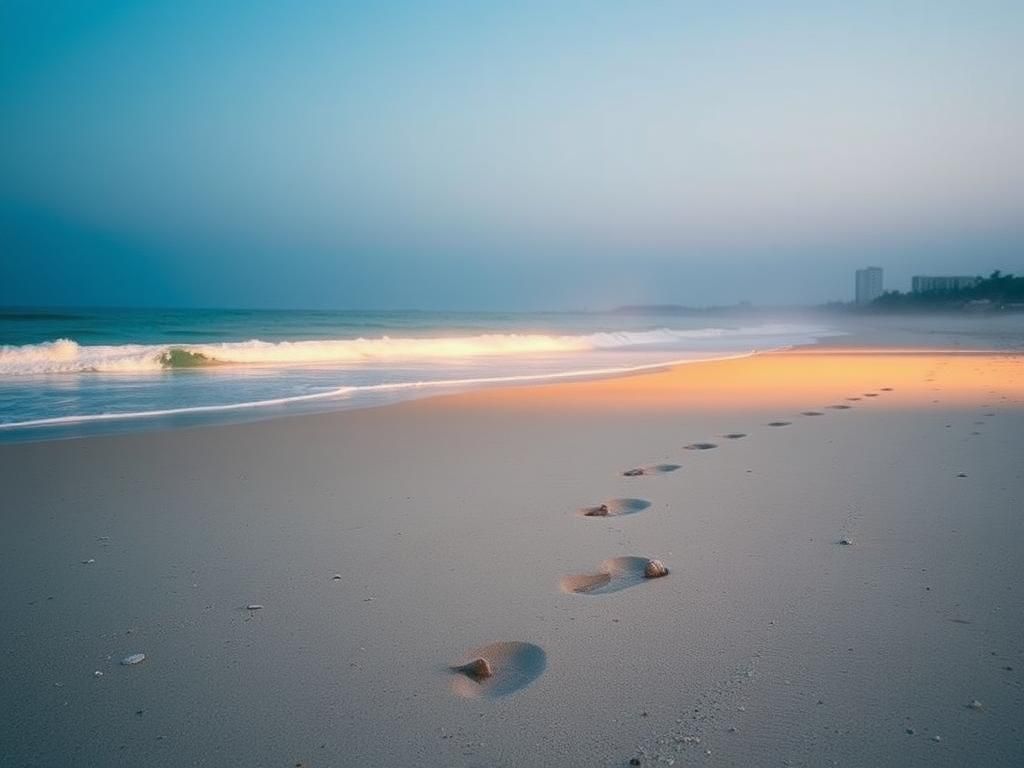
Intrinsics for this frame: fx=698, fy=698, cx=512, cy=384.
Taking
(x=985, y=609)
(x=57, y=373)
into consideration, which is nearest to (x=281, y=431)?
(x=985, y=609)

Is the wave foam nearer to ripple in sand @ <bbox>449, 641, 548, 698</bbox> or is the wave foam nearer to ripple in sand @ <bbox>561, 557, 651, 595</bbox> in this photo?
ripple in sand @ <bbox>561, 557, 651, 595</bbox>

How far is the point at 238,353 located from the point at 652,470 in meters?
17.9

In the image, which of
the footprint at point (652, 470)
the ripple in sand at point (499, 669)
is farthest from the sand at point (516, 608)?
the footprint at point (652, 470)

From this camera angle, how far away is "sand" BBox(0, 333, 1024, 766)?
183cm

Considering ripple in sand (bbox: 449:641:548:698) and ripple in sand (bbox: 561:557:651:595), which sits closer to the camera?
ripple in sand (bbox: 449:641:548:698)

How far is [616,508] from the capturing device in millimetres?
3900

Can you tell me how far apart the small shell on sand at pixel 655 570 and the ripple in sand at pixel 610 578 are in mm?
15

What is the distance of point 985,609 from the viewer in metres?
2.46

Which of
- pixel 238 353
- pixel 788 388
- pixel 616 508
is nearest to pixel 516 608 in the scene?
pixel 616 508

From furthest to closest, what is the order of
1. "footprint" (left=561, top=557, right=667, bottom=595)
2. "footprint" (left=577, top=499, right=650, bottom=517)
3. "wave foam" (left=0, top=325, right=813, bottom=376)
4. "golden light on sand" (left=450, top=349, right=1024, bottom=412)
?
"wave foam" (left=0, top=325, right=813, bottom=376), "golden light on sand" (left=450, top=349, right=1024, bottom=412), "footprint" (left=577, top=499, right=650, bottom=517), "footprint" (left=561, top=557, right=667, bottom=595)

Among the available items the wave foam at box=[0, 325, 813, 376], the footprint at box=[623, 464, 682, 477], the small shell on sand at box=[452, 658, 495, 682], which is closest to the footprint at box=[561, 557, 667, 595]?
the small shell on sand at box=[452, 658, 495, 682]

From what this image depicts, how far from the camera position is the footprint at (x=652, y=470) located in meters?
4.73

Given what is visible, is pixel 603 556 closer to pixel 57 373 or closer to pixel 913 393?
pixel 913 393

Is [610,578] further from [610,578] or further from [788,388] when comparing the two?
[788,388]
